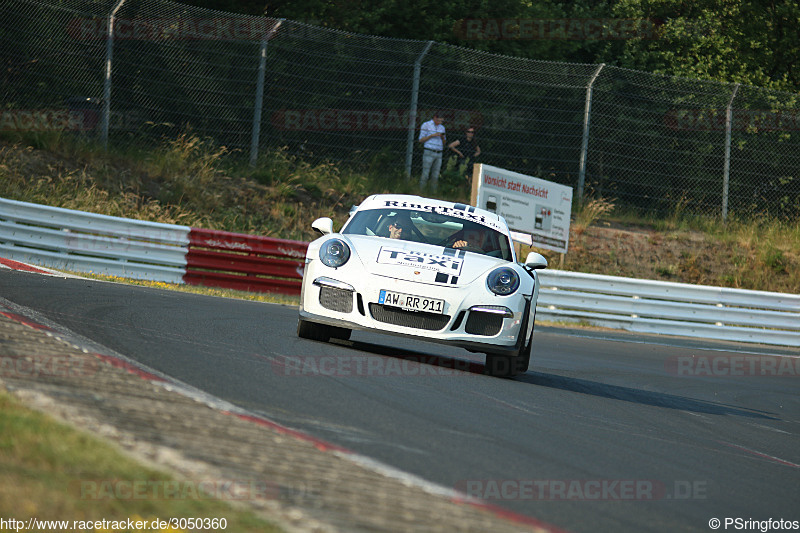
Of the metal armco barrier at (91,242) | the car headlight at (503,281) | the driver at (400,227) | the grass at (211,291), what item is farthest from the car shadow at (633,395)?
the metal armco barrier at (91,242)

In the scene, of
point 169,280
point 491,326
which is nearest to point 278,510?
point 491,326

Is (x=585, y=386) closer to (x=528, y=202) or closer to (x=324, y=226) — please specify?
(x=324, y=226)

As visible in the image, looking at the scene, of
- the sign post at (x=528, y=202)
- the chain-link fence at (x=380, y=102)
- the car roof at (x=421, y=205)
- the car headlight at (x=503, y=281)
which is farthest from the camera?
the chain-link fence at (x=380, y=102)

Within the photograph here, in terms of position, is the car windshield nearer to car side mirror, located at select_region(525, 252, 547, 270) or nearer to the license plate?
car side mirror, located at select_region(525, 252, 547, 270)

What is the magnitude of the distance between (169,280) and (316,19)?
10431 mm

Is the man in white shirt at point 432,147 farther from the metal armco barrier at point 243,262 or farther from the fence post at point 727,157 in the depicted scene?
the fence post at point 727,157

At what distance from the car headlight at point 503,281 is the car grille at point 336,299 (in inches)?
42.0

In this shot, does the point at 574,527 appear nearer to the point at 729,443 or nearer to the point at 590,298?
the point at 729,443

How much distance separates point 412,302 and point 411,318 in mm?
124

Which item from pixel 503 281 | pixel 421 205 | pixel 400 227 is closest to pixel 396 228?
pixel 400 227

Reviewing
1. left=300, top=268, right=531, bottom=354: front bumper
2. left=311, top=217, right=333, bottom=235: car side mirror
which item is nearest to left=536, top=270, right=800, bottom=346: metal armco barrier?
left=311, top=217, right=333, bottom=235: car side mirror

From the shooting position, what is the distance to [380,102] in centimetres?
1795

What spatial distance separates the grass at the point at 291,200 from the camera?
1659 cm

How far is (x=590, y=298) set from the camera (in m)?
16.0
